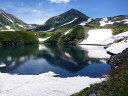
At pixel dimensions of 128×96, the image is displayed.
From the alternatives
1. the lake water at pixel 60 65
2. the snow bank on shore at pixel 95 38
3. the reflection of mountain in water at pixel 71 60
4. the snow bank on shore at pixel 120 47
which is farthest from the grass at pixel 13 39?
the snow bank on shore at pixel 120 47

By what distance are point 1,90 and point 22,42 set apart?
488ft

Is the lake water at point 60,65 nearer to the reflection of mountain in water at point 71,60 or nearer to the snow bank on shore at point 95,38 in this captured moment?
the reflection of mountain in water at point 71,60

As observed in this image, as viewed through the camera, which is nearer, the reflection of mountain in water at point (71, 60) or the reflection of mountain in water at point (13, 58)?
the reflection of mountain in water at point (71, 60)

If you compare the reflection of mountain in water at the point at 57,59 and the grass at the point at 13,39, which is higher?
the grass at the point at 13,39

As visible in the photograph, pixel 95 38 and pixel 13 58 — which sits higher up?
pixel 95 38

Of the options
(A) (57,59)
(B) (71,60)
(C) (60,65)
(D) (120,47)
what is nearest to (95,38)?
(D) (120,47)

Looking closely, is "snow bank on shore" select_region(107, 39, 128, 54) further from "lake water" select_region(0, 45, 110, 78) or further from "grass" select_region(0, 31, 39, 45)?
"grass" select_region(0, 31, 39, 45)

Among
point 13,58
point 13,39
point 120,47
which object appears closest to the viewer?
point 13,58

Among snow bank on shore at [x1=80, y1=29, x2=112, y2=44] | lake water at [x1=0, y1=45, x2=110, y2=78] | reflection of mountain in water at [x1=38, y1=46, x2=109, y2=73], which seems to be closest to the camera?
lake water at [x1=0, y1=45, x2=110, y2=78]

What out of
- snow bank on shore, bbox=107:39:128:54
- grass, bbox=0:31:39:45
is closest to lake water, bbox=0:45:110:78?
snow bank on shore, bbox=107:39:128:54

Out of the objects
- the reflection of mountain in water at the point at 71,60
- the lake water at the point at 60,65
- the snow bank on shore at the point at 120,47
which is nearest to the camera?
the lake water at the point at 60,65

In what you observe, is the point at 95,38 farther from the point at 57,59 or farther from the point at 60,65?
the point at 60,65

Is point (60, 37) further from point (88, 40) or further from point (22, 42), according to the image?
point (22, 42)

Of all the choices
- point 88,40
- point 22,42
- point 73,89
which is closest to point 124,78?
point 73,89
